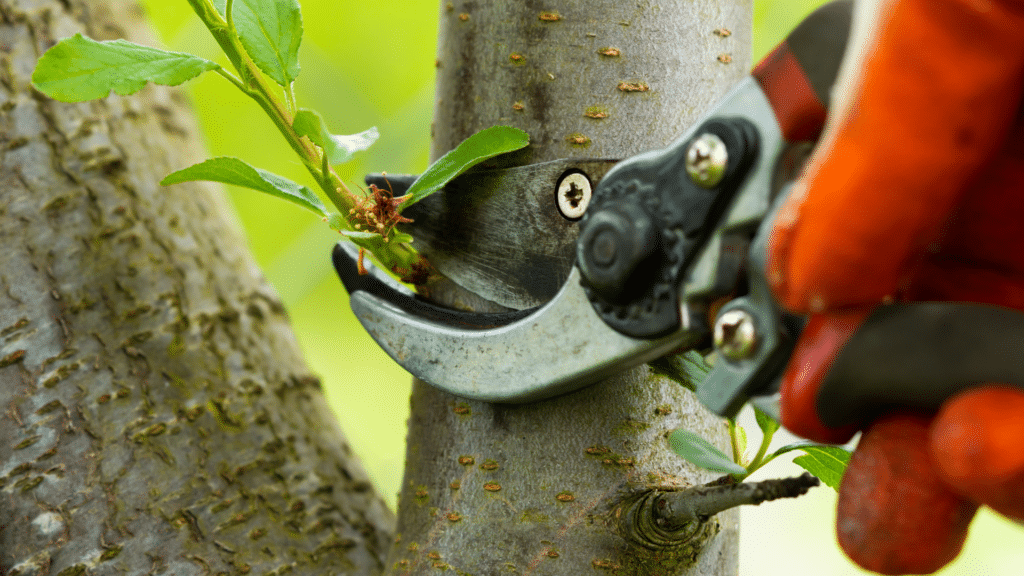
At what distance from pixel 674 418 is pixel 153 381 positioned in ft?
1.18

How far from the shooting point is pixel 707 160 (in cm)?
35

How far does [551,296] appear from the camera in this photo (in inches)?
17.8

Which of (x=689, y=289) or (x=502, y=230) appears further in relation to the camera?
(x=502, y=230)

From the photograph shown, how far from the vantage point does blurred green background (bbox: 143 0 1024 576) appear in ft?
5.56

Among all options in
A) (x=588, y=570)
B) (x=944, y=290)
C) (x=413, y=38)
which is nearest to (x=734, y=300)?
(x=944, y=290)

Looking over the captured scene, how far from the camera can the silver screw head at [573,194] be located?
1.47 feet

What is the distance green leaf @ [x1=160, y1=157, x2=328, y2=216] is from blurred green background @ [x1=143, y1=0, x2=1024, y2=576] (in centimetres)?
119

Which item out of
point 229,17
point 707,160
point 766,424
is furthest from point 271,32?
point 766,424

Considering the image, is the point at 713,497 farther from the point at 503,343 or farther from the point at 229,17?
the point at 229,17

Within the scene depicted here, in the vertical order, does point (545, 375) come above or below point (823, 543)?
above

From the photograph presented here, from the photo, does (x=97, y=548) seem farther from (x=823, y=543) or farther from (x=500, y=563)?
(x=823, y=543)

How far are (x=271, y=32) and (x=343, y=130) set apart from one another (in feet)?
4.56

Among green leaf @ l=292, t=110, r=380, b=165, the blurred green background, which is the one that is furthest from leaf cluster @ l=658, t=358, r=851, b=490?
the blurred green background

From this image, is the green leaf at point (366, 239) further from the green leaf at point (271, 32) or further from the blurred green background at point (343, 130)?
the blurred green background at point (343, 130)
